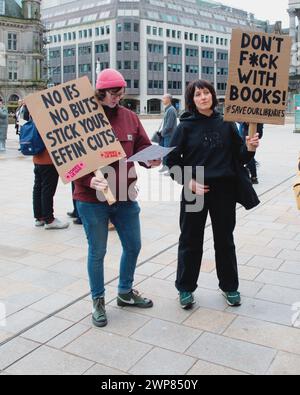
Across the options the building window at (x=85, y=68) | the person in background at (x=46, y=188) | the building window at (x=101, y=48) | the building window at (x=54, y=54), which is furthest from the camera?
the building window at (x=54, y=54)

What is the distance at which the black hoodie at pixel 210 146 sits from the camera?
4.15m

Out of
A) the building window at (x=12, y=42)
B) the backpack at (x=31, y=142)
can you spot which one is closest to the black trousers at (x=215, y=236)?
the backpack at (x=31, y=142)

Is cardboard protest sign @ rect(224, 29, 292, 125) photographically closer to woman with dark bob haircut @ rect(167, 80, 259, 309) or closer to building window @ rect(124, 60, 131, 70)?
woman with dark bob haircut @ rect(167, 80, 259, 309)

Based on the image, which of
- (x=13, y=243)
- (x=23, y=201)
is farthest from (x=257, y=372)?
(x=23, y=201)

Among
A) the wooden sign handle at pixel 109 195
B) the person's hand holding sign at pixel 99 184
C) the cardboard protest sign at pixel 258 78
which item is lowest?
the wooden sign handle at pixel 109 195

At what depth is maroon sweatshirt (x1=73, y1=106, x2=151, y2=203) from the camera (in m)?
4.04

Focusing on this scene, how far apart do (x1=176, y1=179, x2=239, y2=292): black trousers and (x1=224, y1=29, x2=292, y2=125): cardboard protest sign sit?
590 millimetres

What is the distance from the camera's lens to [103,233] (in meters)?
4.11

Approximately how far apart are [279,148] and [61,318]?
15790 millimetres

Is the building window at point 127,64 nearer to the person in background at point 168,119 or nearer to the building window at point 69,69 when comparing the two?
the building window at point 69,69

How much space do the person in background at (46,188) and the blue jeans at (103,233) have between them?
3157 millimetres

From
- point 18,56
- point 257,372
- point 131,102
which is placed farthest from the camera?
point 131,102

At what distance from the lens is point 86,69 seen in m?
89.1

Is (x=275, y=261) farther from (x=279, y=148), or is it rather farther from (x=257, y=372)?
(x=279, y=148)
